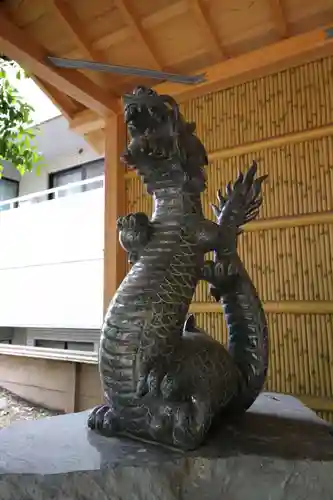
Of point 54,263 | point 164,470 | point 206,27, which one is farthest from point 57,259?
point 164,470

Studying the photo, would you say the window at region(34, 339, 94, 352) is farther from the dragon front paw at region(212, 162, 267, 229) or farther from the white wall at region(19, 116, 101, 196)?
the dragon front paw at region(212, 162, 267, 229)

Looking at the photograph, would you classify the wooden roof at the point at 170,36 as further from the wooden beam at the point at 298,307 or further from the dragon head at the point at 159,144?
the dragon head at the point at 159,144

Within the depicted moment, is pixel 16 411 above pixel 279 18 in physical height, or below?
below

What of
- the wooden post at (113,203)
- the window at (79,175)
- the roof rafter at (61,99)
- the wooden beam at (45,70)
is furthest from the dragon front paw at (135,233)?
the window at (79,175)

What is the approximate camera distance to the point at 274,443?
74 centimetres

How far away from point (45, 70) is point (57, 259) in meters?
2.40

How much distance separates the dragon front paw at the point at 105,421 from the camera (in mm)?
772

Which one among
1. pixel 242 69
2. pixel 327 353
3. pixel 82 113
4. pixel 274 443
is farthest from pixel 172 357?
pixel 82 113

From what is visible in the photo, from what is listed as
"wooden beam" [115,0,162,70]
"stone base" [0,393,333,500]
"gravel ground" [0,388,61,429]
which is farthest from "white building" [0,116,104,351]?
"stone base" [0,393,333,500]

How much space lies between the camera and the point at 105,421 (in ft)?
2.57

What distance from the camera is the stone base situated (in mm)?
605

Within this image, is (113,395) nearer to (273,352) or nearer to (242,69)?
(273,352)

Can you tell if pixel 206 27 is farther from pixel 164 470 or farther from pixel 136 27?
pixel 164 470

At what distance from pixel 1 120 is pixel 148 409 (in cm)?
182
